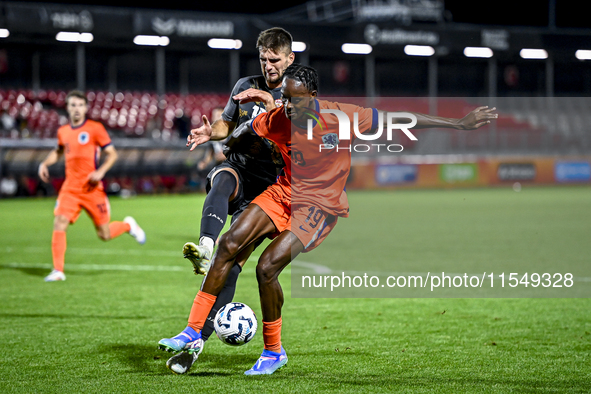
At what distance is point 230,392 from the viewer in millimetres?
3715

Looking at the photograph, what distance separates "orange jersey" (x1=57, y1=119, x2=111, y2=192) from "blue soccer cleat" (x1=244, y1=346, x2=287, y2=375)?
507 cm

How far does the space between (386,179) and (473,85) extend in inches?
630

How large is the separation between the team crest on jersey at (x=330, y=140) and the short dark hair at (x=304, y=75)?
0.98 ft

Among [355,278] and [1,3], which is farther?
[1,3]

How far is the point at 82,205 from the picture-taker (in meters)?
8.55

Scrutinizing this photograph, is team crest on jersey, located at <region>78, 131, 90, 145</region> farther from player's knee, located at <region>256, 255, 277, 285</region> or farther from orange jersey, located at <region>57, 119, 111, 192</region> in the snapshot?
player's knee, located at <region>256, 255, 277, 285</region>

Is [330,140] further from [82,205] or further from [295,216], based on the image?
[82,205]

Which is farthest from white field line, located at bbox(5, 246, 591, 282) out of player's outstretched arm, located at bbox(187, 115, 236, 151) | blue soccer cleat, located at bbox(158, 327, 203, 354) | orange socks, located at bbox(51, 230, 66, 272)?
blue soccer cleat, located at bbox(158, 327, 203, 354)

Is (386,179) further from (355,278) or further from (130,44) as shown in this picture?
(355,278)

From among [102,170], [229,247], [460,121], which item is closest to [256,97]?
[229,247]

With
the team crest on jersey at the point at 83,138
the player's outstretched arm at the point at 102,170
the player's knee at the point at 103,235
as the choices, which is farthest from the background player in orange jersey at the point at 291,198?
the player's knee at the point at 103,235

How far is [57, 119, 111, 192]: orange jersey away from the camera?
853 cm

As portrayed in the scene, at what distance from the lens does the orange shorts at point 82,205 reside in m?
8.41

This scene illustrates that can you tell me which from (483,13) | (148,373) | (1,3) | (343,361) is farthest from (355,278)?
(483,13)
